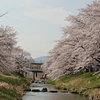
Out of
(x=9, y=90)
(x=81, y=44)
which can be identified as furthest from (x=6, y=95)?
(x=81, y=44)

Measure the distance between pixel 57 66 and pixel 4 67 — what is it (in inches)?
756

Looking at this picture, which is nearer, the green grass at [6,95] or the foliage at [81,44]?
the green grass at [6,95]

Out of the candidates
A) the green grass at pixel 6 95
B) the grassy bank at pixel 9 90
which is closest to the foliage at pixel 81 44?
the grassy bank at pixel 9 90

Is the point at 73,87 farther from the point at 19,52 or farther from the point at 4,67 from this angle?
the point at 19,52

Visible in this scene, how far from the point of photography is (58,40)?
4328cm

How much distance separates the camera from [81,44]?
28109 mm

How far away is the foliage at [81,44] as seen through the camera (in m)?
25.0

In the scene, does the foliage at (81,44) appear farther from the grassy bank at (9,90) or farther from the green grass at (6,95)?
the green grass at (6,95)

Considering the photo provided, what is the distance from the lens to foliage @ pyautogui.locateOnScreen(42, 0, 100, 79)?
25047 millimetres

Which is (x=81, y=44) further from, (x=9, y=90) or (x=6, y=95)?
(x=6, y=95)

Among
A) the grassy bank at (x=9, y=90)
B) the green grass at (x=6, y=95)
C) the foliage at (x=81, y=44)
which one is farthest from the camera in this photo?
the foliage at (x=81, y=44)

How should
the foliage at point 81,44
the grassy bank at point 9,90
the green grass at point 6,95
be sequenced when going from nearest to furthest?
the green grass at point 6,95
the grassy bank at point 9,90
the foliage at point 81,44

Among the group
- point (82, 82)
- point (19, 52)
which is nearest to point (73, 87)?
point (82, 82)

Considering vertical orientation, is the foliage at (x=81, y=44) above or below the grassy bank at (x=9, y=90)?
above
